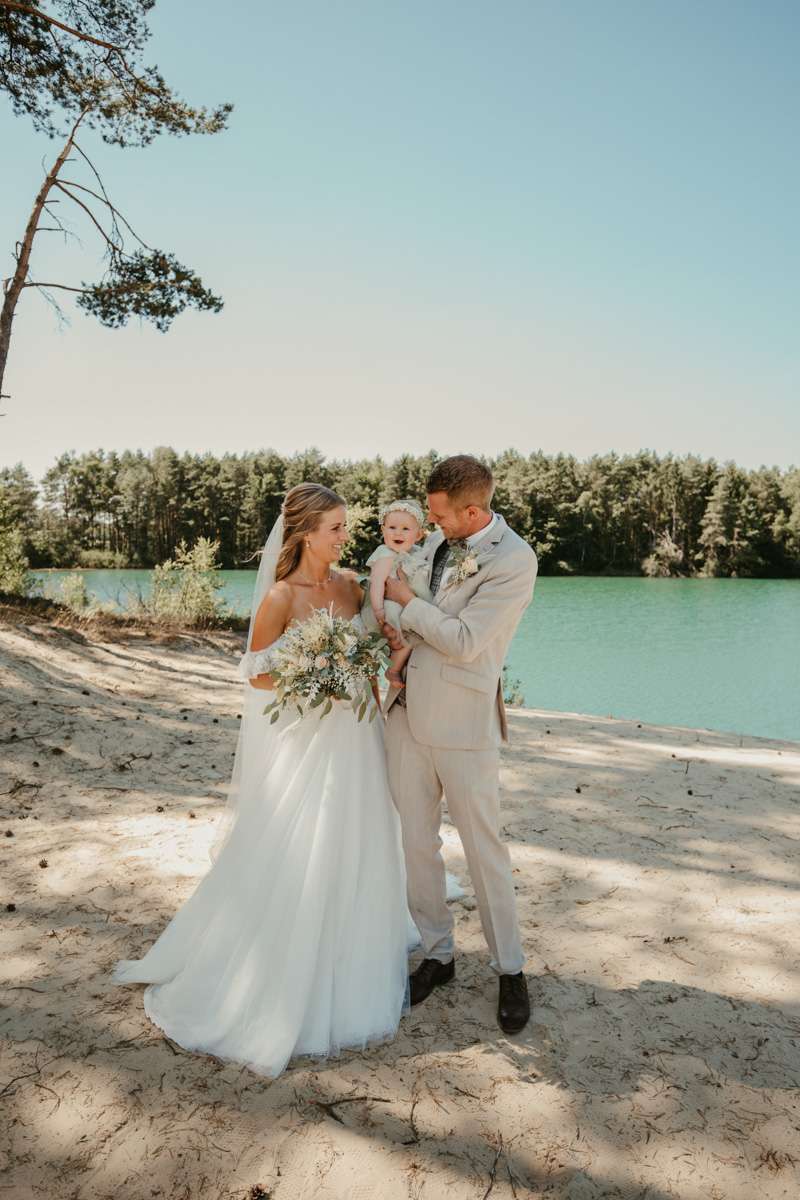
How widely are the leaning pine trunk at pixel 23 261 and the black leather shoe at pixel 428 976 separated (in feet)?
29.6

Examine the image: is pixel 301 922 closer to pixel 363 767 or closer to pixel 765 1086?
pixel 363 767

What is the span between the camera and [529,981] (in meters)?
3.31

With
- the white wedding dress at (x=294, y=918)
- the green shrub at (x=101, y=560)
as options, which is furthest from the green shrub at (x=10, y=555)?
the green shrub at (x=101, y=560)

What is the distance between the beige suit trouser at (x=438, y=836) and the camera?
2.91 metres

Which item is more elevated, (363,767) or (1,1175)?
(363,767)

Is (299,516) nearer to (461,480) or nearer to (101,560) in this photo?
(461,480)

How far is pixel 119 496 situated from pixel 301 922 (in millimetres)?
58283

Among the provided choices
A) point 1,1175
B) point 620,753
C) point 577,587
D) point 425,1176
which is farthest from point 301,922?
point 577,587

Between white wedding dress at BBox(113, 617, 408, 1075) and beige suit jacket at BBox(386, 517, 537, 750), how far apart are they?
433 mm

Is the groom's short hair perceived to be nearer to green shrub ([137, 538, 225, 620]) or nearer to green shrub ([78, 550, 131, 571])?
green shrub ([137, 538, 225, 620])

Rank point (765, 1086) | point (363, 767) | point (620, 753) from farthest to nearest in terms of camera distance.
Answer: point (620, 753) → point (363, 767) → point (765, 1086)

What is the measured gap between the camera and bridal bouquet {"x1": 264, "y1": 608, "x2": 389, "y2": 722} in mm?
2936

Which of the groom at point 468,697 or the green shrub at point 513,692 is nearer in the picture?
the groom at point 468,697

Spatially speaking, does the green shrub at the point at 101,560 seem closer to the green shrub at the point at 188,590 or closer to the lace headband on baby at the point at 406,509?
the green shrub at the point at 188,590
